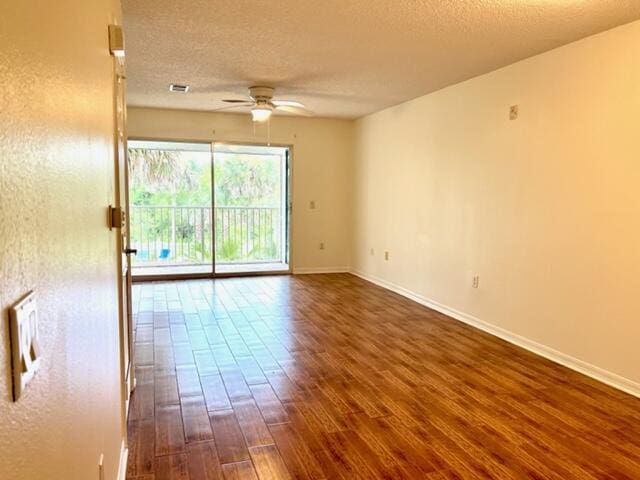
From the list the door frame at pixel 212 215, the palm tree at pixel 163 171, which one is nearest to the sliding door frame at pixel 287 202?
the door frame at pixel 212 215

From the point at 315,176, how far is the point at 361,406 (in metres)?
4.79

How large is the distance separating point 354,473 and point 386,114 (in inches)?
192

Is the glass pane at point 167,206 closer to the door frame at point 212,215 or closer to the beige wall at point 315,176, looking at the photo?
the door frame at point 212,215

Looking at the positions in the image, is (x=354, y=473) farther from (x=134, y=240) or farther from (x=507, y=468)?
(x=134, y=240)

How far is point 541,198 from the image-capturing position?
359 cm

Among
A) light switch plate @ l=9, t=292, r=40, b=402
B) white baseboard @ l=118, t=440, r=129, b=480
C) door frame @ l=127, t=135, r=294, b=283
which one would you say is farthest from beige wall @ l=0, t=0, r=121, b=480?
door frame @ l=127, t=135, r=294, b=283

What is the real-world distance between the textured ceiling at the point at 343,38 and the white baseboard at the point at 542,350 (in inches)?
90.4

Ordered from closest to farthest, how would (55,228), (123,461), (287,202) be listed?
(55,228), (123,461), (287,202)

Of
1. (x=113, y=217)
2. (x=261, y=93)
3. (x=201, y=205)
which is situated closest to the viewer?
(x=113, y=217)

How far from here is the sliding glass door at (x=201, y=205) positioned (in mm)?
7258

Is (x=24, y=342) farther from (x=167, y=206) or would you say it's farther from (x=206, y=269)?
(x=167, y=206)

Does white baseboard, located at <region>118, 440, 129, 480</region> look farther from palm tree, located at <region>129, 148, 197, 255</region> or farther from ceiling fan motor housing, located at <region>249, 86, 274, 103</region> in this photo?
palm tree, located at <region>129, 148, 197, 255</region>

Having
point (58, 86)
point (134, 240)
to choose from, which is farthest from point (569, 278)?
point (134, 240)

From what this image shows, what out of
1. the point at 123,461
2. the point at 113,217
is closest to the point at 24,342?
the point at 113,217
